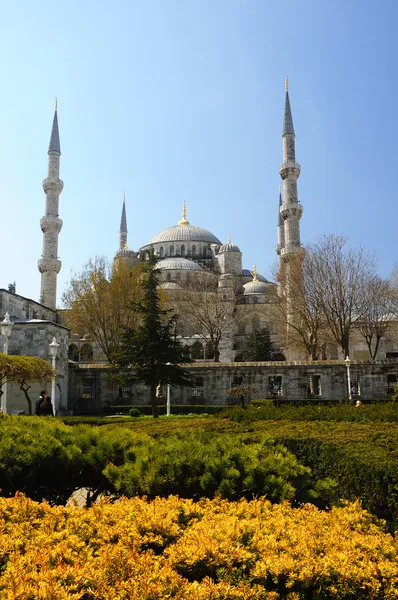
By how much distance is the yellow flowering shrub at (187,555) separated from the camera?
8.18ft

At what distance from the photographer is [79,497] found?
316 inches

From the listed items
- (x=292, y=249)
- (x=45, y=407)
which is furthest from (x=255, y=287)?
(x=45, y=407)

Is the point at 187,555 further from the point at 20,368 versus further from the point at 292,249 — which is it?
the point at 292,249

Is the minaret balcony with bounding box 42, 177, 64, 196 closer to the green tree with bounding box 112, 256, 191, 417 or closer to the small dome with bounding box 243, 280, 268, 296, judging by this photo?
the small dome with bounding box 243, 280, 268, 296

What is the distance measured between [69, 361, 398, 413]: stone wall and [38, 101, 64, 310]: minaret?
13.6 metres

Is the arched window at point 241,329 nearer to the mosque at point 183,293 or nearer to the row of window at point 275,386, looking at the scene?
the mosque at point 183,293

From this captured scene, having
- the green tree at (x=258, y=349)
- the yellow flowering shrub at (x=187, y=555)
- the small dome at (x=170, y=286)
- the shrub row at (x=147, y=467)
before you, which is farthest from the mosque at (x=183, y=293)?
the yellow flowering shrub at (x=187, y=555)

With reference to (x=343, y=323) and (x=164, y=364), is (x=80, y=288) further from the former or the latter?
(x=343, y=323)

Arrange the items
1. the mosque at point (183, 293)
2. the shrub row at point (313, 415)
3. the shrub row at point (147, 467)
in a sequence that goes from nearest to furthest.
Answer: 1. the shrub row at point (147, 467)
2. the shrub row at point (313, 415)
3. the mosque at point (183, 293)

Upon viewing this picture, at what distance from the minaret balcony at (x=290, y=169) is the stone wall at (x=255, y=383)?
19.3 m

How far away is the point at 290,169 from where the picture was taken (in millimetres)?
40594

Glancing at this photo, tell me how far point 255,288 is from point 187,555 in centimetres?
A: 5083

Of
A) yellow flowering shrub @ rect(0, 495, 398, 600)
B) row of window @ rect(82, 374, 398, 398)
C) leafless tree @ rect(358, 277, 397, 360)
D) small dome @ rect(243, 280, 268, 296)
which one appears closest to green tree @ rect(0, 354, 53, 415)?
row of window @ rect(82, 374, 398, 398)

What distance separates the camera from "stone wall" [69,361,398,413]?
85.8ft
